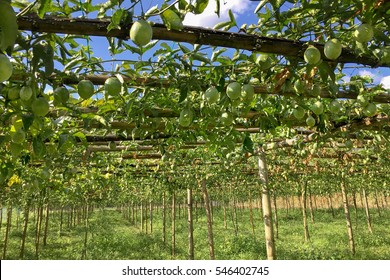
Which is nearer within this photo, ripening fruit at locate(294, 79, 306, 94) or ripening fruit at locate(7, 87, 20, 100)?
ripening fruit at locate(7, 87, 20, 100)

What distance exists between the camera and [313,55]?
1940 millimetres

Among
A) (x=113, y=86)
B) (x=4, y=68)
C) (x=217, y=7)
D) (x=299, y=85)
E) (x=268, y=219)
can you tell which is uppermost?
(x=217, y=7)

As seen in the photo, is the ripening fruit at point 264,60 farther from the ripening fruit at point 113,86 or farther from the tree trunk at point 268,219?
the tree trunk at point 268,219

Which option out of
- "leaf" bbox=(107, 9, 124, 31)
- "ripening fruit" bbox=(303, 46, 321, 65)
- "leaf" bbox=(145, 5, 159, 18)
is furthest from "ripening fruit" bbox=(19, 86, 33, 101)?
"ripening fruit" bbox=(303, 46, 321, 65)

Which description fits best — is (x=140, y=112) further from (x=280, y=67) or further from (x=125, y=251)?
(x=125, y=251)

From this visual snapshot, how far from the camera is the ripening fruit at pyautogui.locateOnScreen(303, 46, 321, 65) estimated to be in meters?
1.94

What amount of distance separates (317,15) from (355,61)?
1.32 ft

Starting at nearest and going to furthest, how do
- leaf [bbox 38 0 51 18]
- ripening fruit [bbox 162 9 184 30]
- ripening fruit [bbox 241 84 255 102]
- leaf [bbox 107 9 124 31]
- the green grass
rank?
1. leaf [bbox 38 0 51 18]
2. leaf [bbox 107 9 124 31]
3. ripening fruit [bbox 162 9 184 30]
4. ripening fruit [bbox 241 84 255 102]
5. the green grass

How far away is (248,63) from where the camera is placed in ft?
9.20

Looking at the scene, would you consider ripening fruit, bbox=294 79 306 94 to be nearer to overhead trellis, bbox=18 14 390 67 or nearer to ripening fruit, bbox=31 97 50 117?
overhead trellis, bbox=18 14 390 67

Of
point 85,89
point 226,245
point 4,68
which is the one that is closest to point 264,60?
point 85,89

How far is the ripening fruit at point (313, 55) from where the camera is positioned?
1.94 m

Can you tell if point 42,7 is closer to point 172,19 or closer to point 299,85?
point 172,19

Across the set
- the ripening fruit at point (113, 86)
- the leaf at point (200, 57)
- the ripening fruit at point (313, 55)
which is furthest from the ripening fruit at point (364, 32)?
the ripening fruit at point (113, 86)
